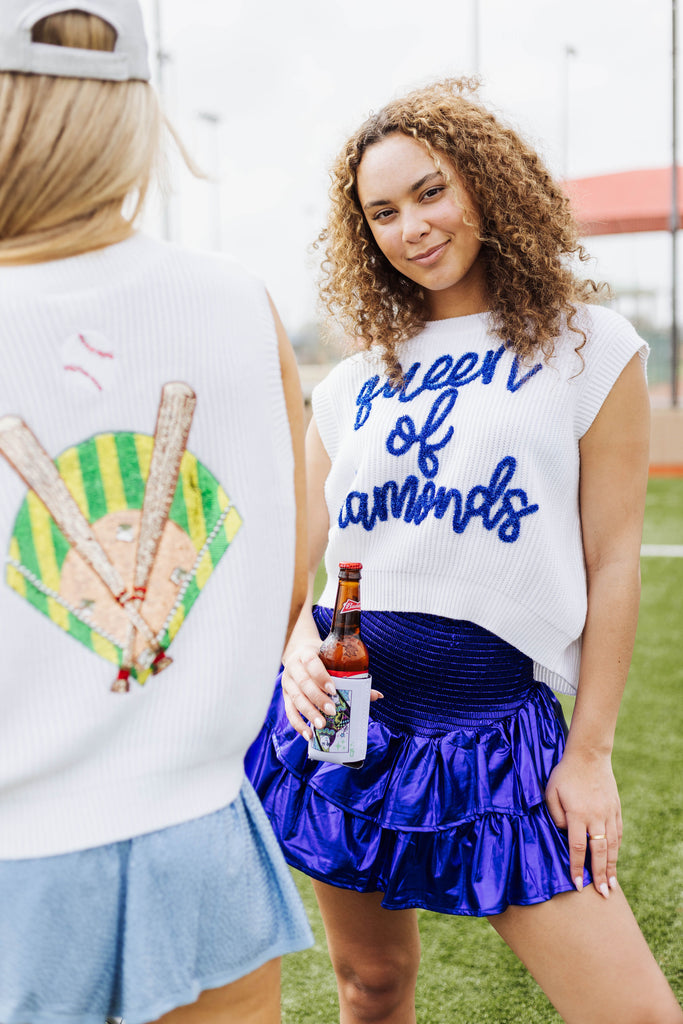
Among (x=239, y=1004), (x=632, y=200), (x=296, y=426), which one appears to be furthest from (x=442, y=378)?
(x=632, y=200)

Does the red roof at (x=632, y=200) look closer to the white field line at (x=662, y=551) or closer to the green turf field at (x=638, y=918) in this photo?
the white field line at (x=662, y=551)

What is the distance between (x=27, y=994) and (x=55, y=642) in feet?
1.09

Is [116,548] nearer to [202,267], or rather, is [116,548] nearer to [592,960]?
[202,267]

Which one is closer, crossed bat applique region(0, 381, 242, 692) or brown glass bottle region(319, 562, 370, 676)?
crossed bat applique region(0, 381, 242, 692)

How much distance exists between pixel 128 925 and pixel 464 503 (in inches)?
33.5

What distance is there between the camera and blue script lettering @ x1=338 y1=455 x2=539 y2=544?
1.53 m

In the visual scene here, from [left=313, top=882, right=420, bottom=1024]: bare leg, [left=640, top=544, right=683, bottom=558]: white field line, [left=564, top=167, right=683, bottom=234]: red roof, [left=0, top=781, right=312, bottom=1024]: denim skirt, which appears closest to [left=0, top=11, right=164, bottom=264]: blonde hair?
[left=0, top=781, right=312, bottom=1024]: denim skirt

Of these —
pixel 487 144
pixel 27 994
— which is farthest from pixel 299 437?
pixel 487 144

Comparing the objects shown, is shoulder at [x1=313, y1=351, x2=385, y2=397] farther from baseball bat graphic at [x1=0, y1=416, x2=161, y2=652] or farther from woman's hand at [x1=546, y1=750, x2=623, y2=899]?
baseball bat graphic at [x1=0, y1=416, x2=161, y2=652]

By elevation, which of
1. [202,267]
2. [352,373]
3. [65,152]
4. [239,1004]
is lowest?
[239,1004]

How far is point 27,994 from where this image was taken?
89cm

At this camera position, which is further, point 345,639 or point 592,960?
point 345,639

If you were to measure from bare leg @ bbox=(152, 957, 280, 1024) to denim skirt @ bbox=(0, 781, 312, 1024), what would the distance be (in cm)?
3

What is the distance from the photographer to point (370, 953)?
5.72ft
